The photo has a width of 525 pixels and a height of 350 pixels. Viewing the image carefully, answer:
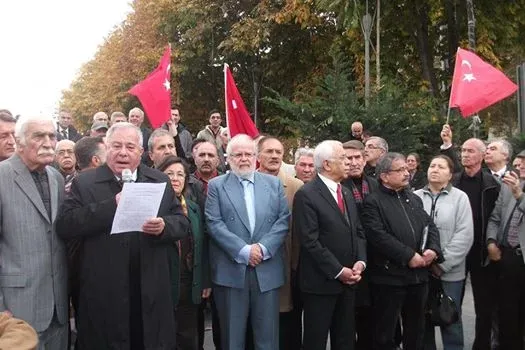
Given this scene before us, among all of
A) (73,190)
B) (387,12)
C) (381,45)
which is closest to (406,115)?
(73,190)

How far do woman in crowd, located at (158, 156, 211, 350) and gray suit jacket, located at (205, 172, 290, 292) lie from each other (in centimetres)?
13

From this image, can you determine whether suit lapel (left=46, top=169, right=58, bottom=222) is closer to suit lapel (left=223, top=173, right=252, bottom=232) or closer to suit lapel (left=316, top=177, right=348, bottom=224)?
suit lapel (left=223, top=173, right=252, bottom=232)

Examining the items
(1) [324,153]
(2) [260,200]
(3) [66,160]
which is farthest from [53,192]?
(3) [66,160]

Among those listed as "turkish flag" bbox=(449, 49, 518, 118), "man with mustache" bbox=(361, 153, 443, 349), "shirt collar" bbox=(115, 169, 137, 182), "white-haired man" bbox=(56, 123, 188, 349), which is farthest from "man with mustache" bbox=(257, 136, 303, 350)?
"turkish flag" bbox=(449, 49, 518, 118)

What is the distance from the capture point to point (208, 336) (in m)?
7.51

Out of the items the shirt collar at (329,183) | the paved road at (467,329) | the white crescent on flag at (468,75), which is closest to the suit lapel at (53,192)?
the shirt collar at (329,183)

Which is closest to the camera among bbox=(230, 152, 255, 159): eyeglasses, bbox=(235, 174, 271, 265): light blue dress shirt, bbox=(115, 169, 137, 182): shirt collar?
bbox=(115, 169, 137, 182): shirt collar

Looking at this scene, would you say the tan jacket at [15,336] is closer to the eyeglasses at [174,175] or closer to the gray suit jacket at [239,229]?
the gray suit jacket at [239,229]

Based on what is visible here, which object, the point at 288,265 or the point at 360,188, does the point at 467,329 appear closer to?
the point at 360,188

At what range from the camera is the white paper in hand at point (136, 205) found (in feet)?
13.8

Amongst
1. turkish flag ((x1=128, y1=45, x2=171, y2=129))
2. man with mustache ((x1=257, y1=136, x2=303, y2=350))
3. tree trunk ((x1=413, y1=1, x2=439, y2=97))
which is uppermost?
tree trunk ((x1=413, y1=1, x2=439, y2=97))

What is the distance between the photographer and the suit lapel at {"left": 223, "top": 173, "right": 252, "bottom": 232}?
17.7ft

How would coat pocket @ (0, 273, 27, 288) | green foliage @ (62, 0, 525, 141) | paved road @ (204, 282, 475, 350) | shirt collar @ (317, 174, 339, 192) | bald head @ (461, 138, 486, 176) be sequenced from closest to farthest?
1. coat pocket @ (0, 273, 27, 288)
2. shirt collar @ (317, 174, 339, 192)
3. bald head @ (461, 138, 486, 176)
4. paved road @ (204, 282, 475, 350)
5. green foliage @ (62, 0, 525, 141)

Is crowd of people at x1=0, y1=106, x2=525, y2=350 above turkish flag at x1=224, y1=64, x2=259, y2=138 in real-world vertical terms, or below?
below
